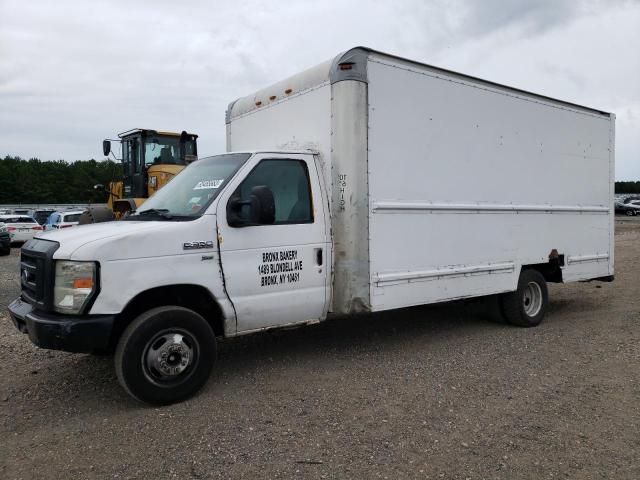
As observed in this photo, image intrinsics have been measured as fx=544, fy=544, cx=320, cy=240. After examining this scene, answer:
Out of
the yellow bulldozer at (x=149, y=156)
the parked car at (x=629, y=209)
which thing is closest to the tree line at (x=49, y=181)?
the parked car at (x=629, y=209)

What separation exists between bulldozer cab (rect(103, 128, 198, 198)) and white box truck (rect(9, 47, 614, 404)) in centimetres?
701

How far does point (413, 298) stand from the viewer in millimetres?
5906

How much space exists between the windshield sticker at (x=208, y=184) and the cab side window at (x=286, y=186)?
0.23 m

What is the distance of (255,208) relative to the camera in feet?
15.4

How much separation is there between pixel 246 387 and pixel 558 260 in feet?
16.4

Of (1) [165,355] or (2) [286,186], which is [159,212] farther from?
(1) [165,355]


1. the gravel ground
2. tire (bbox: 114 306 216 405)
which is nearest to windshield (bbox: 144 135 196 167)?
the gravel ground

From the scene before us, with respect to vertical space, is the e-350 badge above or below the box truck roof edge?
below

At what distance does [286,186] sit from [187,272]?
1.34 metres

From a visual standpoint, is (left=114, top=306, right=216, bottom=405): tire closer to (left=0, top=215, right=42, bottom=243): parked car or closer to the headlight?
the headlight

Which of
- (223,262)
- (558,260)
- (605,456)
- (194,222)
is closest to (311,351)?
(223,262)

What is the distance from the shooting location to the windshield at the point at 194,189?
16.1 feet

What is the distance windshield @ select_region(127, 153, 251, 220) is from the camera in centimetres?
491

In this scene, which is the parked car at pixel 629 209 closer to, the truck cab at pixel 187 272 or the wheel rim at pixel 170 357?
the truck cab at pixel 187 272
